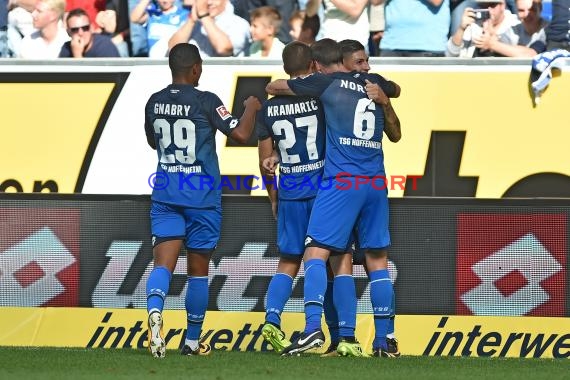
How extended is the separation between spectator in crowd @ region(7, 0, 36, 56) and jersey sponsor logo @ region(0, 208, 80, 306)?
11.5ft

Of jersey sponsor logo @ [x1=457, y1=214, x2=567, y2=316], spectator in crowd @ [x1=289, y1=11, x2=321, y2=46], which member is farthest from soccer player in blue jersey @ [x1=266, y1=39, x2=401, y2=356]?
spectator in crowd @ [x1=289, y1=11, x2=321, y2=46]

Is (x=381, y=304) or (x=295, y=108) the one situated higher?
(x=295, y=108)

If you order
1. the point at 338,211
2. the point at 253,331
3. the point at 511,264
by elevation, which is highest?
the point at 338,211

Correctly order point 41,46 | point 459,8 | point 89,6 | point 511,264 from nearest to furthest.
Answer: point 511,264 < point 459,8 < point 41,46 < point 89,6

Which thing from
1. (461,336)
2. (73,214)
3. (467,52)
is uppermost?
(467,52)

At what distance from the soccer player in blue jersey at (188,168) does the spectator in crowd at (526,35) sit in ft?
12.7

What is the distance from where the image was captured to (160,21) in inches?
519

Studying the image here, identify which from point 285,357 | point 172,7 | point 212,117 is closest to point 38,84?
point 172,7

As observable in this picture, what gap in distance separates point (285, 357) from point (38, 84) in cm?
464

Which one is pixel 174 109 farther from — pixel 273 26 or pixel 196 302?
pixel 273 26

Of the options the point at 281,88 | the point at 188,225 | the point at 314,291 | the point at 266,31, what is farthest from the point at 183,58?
the point at 266,31

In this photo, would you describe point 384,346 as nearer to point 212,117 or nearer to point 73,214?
point 212,117

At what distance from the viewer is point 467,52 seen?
40.2ft

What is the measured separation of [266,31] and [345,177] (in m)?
4.29
